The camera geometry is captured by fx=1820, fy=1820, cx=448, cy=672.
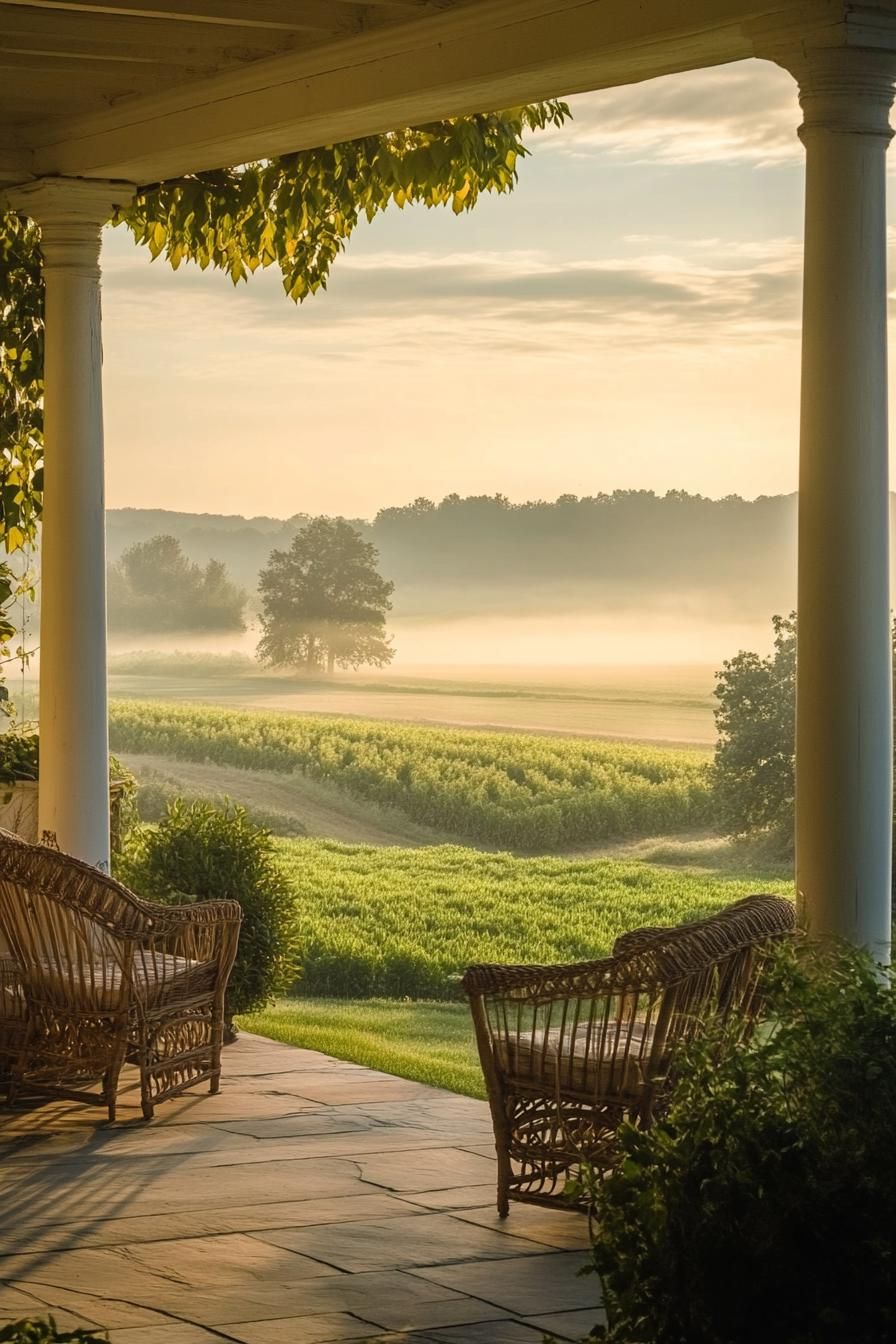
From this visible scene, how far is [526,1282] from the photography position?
434 centimetres

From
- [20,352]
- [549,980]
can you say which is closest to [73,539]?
[20,352]

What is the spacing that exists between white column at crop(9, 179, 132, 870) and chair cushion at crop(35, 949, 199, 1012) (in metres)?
1.02

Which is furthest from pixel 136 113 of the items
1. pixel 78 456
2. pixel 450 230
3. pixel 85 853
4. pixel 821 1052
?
pixel 450 230

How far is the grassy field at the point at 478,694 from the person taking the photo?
46.2 feet

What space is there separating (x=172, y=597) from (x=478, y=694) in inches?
107

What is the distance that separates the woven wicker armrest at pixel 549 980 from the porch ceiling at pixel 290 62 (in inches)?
94.4

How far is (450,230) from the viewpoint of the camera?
14.1m

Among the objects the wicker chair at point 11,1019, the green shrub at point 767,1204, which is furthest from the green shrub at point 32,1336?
the wicker chair at point 11,1019

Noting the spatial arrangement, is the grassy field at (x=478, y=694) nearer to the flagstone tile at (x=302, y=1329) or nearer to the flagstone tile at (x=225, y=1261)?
the flagstone tile at (x=225, y=1261)

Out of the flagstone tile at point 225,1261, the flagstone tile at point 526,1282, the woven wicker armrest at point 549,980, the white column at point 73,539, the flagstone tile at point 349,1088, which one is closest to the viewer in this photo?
the flagstone tile at point 526,1282

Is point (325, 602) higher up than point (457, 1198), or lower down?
higher up

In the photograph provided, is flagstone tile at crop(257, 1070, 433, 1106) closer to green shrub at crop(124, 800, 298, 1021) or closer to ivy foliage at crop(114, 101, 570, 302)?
green shrub at crop(124, 800, 298, 1021)

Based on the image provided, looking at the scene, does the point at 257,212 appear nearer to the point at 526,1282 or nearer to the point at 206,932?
the point at 206,932

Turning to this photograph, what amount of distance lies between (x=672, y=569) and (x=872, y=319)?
9607 millimetres
